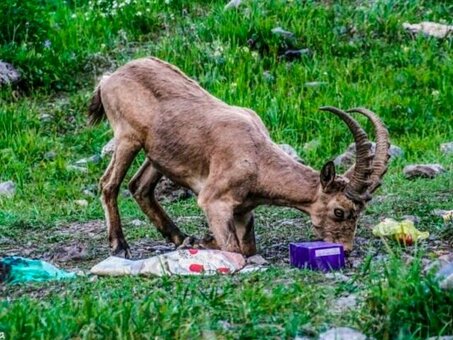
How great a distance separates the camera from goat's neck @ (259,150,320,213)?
813 centimetres

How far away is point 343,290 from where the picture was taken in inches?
220

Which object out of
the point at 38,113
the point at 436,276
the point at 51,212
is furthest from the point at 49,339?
the point at 38,113

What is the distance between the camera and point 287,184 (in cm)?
815

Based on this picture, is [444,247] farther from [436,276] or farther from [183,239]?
[436,276]

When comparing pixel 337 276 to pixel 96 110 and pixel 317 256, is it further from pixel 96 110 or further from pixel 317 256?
pixel 96 110

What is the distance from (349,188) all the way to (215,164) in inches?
40.8

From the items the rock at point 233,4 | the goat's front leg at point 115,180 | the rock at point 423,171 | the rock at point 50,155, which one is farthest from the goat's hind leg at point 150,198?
the rock at point 233,4

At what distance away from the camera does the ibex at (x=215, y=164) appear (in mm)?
7898

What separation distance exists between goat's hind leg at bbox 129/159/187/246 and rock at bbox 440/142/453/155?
391 cm

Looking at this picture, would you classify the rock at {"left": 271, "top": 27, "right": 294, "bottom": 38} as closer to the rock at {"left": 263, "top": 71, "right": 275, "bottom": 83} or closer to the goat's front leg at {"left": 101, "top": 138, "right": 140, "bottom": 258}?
the rock at {"left": 263, "top": 71, "right": 275, "bottom": 83}

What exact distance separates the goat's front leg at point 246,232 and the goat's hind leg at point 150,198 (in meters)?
0.68

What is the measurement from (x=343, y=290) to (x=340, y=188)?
2.43 meters

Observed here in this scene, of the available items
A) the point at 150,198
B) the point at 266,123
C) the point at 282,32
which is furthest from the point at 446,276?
the point at 282,32

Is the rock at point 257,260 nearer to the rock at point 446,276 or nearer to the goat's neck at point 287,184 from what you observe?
the goat's neck at point 287,184
